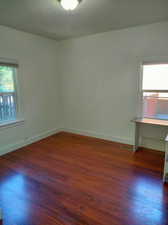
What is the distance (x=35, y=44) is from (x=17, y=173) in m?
2.83

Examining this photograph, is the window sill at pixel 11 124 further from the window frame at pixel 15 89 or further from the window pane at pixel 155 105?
the window pane at pixel 155 105

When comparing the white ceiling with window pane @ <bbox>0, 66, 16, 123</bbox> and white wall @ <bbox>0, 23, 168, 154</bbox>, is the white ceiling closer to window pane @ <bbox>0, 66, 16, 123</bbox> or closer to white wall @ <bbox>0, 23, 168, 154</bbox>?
white wall @ <bbox>0, 23, 168, 154</bbox>

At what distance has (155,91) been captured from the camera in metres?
3.27

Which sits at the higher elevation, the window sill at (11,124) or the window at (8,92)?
the window at (8,92)

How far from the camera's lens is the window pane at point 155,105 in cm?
324

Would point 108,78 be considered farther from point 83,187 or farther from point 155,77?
point 83,187

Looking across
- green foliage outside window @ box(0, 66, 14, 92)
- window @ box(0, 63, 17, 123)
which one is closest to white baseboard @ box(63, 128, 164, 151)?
window @ box(0, 63, 17, 123)

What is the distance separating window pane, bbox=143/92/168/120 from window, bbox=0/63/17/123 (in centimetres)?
285

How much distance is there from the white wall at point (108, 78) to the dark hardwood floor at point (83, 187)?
2.27 ft

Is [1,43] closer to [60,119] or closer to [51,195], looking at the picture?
[60,119]

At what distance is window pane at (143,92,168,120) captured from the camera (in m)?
3.24

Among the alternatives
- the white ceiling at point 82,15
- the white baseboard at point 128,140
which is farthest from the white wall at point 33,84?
the white baseboard at point 128,140

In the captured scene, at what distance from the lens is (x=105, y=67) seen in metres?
3.73

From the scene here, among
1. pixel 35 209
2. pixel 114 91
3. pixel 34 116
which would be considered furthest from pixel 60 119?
pixel 35 209
